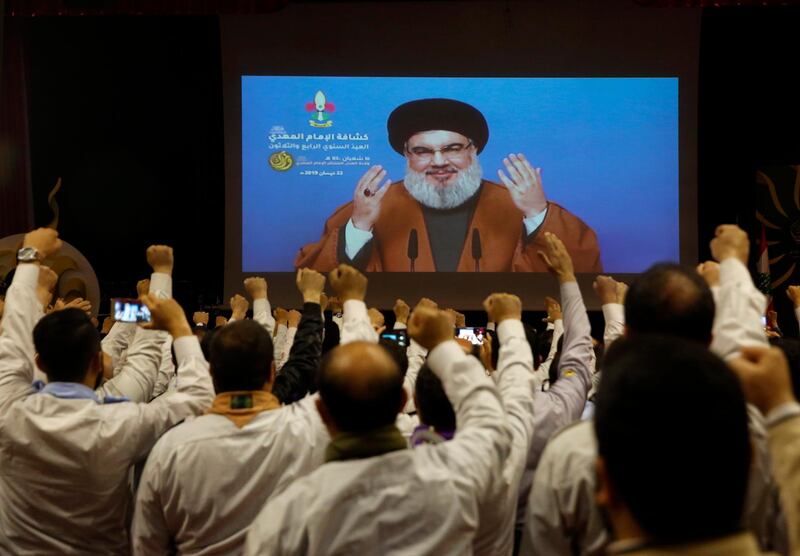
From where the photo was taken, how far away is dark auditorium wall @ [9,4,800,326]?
9594 millimetres

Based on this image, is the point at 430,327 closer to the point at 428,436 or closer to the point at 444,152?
the point at 428,436

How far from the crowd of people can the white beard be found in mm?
5607

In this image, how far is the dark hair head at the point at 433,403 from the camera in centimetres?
215

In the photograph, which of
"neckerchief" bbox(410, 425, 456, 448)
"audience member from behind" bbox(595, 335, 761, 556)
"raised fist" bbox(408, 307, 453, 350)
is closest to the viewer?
"audience member from behind" bbox(595, 335, 761, 556)

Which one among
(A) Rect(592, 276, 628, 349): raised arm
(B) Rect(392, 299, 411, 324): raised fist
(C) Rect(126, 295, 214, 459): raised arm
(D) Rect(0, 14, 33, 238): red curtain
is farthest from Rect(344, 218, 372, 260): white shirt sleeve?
(C) Rect(126, 295, 214, 459): raised arm

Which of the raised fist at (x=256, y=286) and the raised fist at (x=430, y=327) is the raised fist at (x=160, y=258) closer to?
the raised fist at (x=256, y=286)

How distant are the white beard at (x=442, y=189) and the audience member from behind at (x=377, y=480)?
22.8ft

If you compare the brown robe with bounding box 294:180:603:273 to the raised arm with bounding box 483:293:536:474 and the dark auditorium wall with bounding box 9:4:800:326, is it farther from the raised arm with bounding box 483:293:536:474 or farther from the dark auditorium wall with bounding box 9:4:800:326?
the raised arm with bounding box 483:293:536:474

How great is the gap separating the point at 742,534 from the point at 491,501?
38.6 inches

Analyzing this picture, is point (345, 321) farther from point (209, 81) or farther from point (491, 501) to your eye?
point (209, 81)

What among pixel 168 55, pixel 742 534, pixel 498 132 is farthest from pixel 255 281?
pixel 168 55

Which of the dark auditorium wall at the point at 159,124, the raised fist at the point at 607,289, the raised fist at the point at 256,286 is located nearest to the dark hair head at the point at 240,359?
the raised fist at the point at 607,289

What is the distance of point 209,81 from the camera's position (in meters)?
9.73

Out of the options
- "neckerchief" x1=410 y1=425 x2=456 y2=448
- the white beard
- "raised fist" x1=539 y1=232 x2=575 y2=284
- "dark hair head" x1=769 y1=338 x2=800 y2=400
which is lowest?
"neckerchief" x1=410 y1=425 x2=456 y2=448
